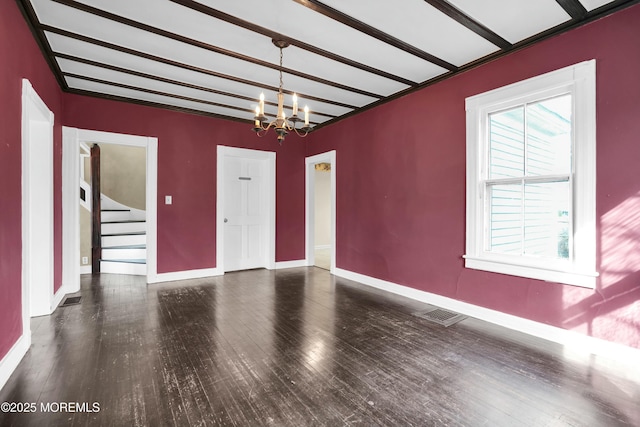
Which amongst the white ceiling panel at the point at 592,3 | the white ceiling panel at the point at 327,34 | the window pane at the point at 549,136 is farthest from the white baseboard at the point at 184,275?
the white ceiling panel at the point at 592,3

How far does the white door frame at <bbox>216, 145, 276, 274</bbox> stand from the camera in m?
5.39

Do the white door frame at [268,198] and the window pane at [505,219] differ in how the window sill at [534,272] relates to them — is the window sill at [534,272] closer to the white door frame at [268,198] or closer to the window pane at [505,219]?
the window pane at [505,219]

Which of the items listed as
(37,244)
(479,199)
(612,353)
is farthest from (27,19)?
(612,353)

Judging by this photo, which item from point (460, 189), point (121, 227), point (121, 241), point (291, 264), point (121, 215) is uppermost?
point (460, 189)

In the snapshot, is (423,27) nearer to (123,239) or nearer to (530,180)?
(530,180)

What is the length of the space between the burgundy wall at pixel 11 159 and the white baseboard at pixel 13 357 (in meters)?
0.05

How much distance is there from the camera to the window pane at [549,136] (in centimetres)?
282

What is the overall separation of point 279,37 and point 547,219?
9.95ft

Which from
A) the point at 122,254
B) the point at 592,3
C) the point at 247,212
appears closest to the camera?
the point at 592,3

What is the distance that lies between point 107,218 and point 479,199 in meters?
6.74

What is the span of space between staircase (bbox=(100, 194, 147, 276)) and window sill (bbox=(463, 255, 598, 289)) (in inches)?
204

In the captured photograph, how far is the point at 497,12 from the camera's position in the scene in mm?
2566

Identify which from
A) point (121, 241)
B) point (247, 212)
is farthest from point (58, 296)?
point (247, 212)

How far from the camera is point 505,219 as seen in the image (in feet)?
10.8
